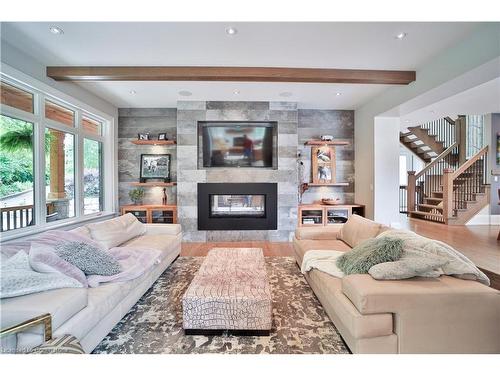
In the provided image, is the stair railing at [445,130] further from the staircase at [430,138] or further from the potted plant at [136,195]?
the potted plant at [136,195]

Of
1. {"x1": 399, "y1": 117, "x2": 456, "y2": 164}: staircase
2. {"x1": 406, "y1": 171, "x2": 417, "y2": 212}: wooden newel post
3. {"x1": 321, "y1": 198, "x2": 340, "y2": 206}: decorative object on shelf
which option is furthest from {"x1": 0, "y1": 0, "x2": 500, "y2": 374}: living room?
{"x1": 406, "y1": 171, "x2": 417, "y2": 212}: wooden newel post

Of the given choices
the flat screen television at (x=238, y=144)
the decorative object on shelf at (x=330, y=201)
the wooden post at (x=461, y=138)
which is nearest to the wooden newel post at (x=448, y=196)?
the wooden post at (x=461, y=138)

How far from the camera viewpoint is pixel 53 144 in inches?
146

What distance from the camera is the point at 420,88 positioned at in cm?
328

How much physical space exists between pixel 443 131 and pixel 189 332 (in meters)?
9.76

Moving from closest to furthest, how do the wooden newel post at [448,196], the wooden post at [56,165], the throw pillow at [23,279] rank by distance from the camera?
the throw pillow at [23,279] < the wooden post at [56,165] < the wooden newel post at [448,196]

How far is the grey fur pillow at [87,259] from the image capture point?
1.97 metres

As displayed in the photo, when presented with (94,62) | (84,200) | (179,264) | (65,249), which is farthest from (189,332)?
(84,200)

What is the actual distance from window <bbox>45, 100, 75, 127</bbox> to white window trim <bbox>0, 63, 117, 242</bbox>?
62 millimetres

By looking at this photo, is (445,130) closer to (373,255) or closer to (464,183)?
(464,183)

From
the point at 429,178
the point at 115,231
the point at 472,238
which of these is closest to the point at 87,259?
the point at 115,231

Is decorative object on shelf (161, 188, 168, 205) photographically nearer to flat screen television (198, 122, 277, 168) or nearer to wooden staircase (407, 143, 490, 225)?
flat screen television (198, 122, 277, 168)

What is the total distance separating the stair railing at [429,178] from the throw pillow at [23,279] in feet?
28.5

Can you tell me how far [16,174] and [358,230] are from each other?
4288mm
